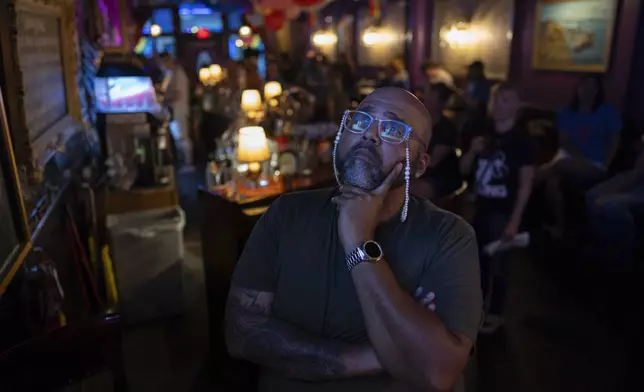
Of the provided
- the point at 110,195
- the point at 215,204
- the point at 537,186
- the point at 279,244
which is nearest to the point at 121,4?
the point at 110,195

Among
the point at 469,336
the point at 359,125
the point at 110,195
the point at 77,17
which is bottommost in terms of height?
the point at 110,195

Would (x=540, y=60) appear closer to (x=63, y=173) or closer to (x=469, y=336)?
(x=63, y=173)

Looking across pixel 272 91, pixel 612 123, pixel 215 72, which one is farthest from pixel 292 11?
pixel 612 123

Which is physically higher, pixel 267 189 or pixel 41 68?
pixel 41 68

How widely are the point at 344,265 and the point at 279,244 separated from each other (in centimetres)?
16

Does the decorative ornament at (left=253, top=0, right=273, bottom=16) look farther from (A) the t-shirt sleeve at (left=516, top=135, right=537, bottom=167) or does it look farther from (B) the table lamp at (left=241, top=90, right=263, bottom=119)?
(A) the t-shirt sleeve at (left=516, top=135, right=537, bottom=167)

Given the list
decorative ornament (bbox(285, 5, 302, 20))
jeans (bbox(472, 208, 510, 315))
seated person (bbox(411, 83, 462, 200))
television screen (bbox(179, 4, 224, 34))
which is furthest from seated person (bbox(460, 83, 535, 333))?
television screen (bbox(179, 4, 224, 34))

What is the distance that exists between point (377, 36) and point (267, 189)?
9261 millimetres

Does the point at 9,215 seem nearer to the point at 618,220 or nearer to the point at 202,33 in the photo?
the point at 618,220

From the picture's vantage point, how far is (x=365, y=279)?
1.20 metres

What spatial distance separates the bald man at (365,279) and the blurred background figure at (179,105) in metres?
6.47

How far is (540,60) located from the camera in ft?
22.9

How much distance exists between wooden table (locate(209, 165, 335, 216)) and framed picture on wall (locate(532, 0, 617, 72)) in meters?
3.99

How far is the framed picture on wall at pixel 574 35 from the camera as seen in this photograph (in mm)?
5930
